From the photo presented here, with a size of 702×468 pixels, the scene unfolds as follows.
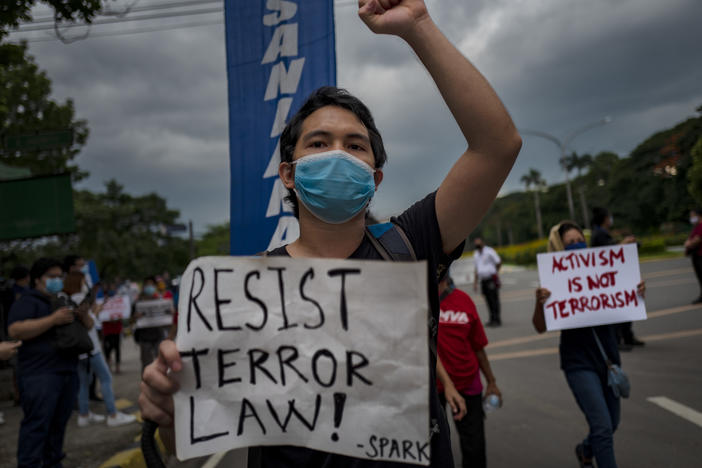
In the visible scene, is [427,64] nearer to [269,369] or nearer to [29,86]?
[269,369]

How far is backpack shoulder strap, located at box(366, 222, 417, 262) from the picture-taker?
1.34m

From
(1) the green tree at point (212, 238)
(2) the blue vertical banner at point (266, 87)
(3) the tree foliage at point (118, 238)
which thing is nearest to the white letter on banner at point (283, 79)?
(2) the blue vertical banner at point (266, 87)

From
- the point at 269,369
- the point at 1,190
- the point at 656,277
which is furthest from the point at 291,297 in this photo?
the point at 656,277

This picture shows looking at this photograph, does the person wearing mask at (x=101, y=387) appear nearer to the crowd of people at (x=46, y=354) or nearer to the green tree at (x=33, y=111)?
the crowd of people at (x=46, y=354)

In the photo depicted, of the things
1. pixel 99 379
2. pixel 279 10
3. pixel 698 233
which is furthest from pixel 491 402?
pixel 698 233

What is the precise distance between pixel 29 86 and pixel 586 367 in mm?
16611

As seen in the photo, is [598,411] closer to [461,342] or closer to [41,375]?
[461,342]

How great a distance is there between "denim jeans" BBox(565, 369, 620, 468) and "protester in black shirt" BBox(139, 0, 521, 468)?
226 centimetres

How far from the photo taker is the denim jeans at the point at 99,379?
5.92 m

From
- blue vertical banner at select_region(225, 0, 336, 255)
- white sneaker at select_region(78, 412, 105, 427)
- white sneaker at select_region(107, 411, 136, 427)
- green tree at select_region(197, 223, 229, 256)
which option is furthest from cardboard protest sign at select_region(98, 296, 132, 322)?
green tree at select_region(197, 223, 229, 256)

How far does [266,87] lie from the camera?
3.03 metres

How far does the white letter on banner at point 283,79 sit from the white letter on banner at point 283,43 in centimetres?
6

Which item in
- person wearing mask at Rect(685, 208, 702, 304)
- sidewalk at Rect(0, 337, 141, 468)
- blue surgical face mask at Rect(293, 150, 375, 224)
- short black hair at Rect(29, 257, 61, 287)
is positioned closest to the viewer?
blue surgical face mask at Rect(293, 150, 375, 224)

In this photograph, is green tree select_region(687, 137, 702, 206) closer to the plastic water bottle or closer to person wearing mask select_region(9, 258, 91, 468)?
the plastic water bottle
